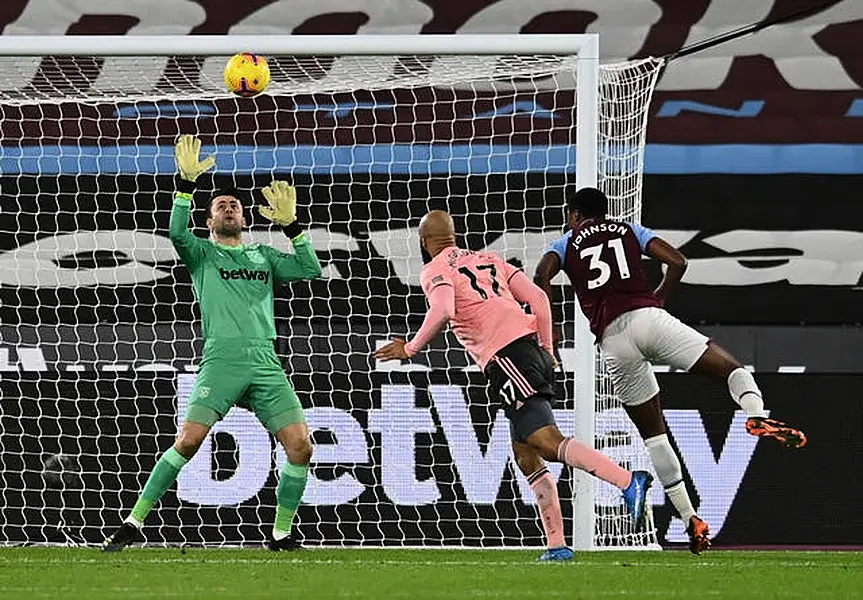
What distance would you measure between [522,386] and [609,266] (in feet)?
2.53

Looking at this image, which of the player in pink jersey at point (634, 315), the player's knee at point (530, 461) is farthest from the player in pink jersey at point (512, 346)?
the player in pink jersey at point (634, 315)

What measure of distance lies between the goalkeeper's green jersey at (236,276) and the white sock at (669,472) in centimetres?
179

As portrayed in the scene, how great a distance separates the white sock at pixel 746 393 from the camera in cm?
715

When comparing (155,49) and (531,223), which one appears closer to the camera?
(155,49)

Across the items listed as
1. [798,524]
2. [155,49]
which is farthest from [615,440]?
[155,49]

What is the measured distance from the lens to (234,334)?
7.72m

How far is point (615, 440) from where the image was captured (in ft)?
30.5

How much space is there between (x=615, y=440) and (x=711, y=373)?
1.89 metres

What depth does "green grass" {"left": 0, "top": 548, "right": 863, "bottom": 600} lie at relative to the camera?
5520 mm

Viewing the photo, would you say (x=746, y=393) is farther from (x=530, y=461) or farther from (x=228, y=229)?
(x=228, y=229)

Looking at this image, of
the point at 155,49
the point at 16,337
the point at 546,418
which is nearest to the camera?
the point at 546,418

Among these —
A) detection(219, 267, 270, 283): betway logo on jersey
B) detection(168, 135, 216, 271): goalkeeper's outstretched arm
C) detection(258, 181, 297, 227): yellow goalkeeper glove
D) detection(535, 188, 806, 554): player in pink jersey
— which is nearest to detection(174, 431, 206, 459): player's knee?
detection(219, 267, 270, 283): betway logo on jersey

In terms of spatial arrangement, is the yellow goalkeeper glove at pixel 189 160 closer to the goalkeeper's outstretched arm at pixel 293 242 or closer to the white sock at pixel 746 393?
the goalkeeper's outstretched arm at pixel 293 242

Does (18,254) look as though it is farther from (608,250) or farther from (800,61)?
(800,61)
